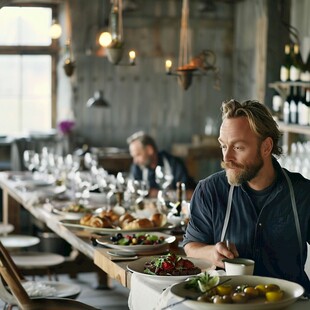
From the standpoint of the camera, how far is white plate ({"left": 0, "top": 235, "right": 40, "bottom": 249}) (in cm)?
726

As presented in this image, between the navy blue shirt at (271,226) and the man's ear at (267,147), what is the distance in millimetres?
91

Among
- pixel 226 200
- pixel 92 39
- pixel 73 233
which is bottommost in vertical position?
pixel 73 233

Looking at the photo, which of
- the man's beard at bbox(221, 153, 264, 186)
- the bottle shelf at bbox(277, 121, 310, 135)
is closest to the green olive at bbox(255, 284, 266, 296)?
the man's beard at bbox(221, 153, 264, 186)

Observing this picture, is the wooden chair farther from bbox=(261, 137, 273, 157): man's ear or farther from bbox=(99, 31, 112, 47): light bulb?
bbox=(99, 31, 112, 47): light bulb

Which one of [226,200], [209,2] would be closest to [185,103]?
[209,2]

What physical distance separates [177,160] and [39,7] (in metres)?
3.86

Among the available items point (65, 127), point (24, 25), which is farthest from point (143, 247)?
point (24, 25)

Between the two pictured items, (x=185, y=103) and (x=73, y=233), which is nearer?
(x=73, y=233)

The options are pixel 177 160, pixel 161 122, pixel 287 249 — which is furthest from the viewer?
pixel 161 122

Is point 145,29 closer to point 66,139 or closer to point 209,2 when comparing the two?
point 209,2

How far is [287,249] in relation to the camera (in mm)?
4043

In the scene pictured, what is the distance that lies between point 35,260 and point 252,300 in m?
3.49

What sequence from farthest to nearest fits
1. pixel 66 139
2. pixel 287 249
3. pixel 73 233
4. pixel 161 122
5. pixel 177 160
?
pixel 161 122, pixel 66 139, pixel 177 160, pixel 73 233, pixel 287 249

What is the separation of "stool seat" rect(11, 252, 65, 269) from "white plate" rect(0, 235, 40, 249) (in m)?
0.54
